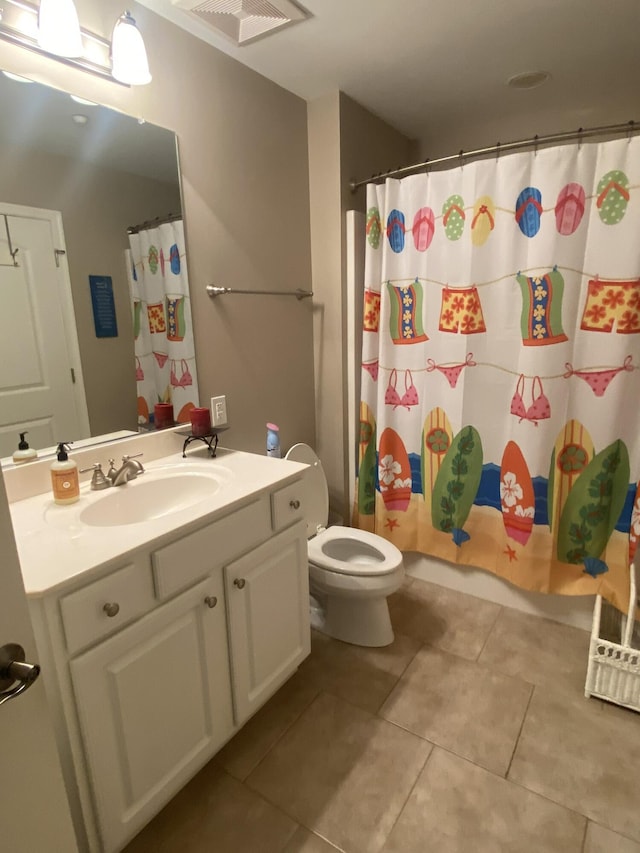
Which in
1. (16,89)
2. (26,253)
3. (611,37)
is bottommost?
(26,253)

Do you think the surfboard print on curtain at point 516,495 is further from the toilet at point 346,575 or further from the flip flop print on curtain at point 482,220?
the flip flop print on curtain at point 482,220

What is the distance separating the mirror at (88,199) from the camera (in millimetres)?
1297

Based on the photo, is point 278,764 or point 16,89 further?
point 278,764

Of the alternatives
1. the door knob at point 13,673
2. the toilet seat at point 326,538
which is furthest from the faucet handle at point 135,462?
the door knob at point 13,673

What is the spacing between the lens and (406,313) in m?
2.18

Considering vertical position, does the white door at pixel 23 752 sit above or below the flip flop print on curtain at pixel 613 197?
below

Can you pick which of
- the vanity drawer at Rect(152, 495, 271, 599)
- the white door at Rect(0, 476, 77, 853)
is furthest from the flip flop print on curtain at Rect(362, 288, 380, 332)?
the white door at Rect(0, 476, 77, 853)

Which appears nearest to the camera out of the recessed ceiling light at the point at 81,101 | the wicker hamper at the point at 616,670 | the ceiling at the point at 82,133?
the ceiling at the point at 82,133

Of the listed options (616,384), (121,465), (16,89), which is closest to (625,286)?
(616,384)

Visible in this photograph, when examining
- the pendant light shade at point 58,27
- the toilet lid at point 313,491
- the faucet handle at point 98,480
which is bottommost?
the toilet lid at point 313,491

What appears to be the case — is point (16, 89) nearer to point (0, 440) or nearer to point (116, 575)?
point (0, 440)

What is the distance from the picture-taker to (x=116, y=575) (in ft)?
3.43

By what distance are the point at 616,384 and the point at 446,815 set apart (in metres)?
1.52

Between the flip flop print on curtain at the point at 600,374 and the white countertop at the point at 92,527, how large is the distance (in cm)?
114
